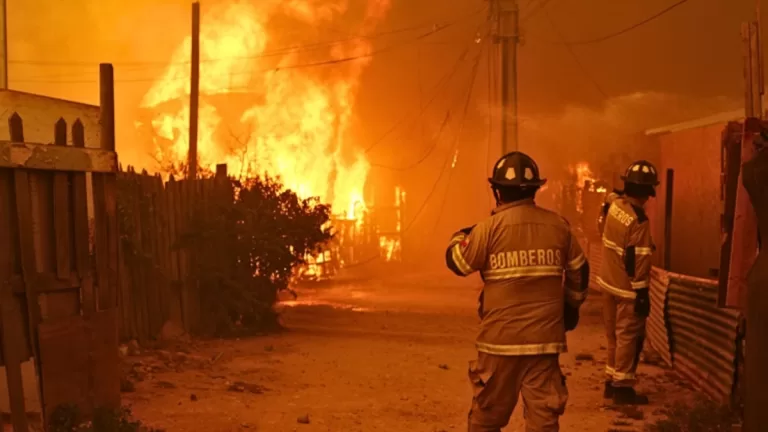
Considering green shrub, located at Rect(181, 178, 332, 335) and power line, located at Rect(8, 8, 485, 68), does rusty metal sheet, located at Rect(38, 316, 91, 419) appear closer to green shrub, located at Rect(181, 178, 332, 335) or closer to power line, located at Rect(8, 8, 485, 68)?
green shrub, located at Rect(181, 178, 332, 335)

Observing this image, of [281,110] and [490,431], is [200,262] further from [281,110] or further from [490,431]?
[281,110]

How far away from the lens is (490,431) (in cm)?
436

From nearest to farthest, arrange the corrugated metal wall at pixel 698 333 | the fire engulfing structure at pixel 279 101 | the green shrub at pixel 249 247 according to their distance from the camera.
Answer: the corrugated metal wall at pixel 698 333 → the green shrub at pixel 249 247 → the fire engulfing structure at pixel 279 101

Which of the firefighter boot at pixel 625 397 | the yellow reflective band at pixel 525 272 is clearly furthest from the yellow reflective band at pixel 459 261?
the firefighter boot at pixel 625 397

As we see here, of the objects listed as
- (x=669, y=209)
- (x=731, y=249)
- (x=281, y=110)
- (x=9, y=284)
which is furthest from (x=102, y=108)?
(x=281, y=110)

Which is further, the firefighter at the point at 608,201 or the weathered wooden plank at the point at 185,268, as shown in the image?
the weathered wooden plank at the point at 185,268

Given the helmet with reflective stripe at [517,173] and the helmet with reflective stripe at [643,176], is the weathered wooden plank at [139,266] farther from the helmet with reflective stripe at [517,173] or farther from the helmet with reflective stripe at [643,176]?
the helmet with reflective stripe at [517,173]

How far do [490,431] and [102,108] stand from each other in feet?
12.1

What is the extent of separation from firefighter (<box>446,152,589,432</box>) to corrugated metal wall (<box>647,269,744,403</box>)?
244cm

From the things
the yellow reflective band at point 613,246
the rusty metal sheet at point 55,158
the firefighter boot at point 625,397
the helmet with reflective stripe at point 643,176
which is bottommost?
the firefighter boot at point 625,397

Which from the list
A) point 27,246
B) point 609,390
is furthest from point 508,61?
point 27,246

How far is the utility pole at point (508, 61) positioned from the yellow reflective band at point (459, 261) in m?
13.6

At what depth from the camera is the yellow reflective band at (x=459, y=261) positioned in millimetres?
4316

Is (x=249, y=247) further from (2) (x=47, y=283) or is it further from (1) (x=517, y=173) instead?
(1) (x=517, y=173)
